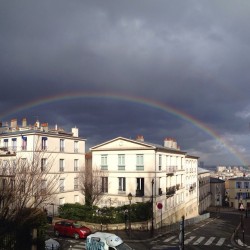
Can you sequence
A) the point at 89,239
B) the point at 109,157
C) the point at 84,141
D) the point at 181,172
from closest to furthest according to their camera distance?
the point at 89,239 < the point at 109,157 < the point at 84,141 < the point at 181,172

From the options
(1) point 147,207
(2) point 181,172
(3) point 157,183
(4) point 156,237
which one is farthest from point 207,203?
(4) point 156,237

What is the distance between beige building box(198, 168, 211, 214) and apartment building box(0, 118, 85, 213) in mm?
41375

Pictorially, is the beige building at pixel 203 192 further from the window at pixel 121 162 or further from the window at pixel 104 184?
the window at pixel 121 162

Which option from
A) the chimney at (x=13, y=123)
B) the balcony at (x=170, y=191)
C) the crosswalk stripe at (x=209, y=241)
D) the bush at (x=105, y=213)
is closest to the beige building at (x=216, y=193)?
the balcony at (x=170, y=191)

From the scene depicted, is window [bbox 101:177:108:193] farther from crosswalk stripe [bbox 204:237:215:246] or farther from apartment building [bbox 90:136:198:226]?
crosswalk stripe [bbox 204:237:215:246]

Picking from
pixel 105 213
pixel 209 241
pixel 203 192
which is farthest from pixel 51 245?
pixel 203 192

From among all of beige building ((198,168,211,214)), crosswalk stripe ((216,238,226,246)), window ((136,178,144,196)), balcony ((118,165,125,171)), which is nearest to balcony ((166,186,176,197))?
Result: window ((136,178,144,196))

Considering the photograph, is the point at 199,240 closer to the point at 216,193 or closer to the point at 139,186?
the point at 139,186

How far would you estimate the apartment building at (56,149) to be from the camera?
43875 mm

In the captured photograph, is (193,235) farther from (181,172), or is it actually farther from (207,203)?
(207,203)

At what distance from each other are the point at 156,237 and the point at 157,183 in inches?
530

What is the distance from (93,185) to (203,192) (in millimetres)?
51808

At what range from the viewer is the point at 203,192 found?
89312 mm

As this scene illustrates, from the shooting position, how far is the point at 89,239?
21.7 m
